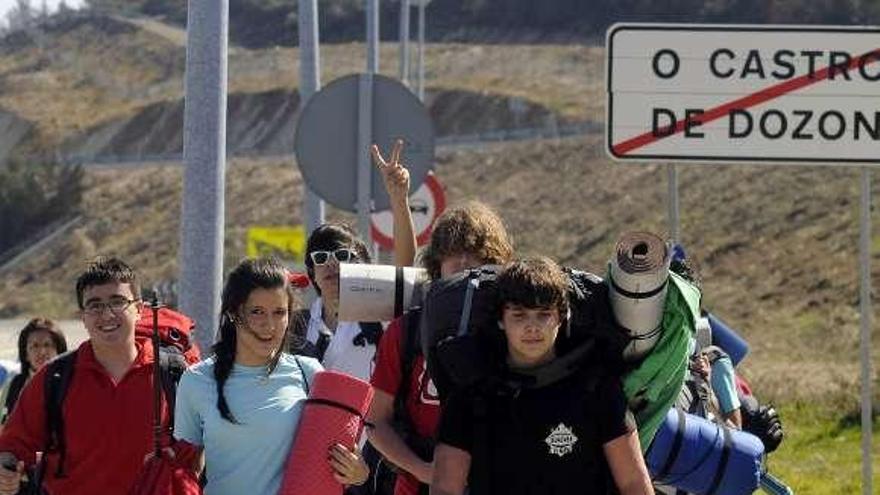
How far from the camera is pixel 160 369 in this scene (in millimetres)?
5754

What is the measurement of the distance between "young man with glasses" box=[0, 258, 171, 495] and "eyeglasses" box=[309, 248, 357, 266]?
42.9 inches

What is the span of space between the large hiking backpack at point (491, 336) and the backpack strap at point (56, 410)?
129 cm

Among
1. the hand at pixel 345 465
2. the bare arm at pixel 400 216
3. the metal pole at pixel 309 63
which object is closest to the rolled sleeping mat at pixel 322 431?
the hand at pixel 345 465

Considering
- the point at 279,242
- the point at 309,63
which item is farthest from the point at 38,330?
the point at 279,242

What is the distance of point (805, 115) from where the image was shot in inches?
323

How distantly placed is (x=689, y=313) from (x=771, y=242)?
39210mm

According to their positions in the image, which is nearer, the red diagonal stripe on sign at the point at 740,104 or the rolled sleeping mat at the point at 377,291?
the rolled sleeping mat at the point at 377,291

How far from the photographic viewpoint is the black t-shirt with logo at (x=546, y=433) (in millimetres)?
4812

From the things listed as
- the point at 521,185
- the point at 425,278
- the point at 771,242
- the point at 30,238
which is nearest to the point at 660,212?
the point at 771,242

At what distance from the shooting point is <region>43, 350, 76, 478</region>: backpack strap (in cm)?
573

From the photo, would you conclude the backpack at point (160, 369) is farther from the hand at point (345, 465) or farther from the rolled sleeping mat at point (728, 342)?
the rolled sleeping mat at point (728, 342)

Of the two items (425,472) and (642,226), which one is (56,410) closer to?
(425,472)

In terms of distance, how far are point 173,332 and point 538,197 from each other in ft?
162

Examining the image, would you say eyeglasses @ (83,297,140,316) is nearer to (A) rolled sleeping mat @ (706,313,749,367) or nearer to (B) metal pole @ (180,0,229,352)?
(B) metal pole @ (180,0,229,352)
